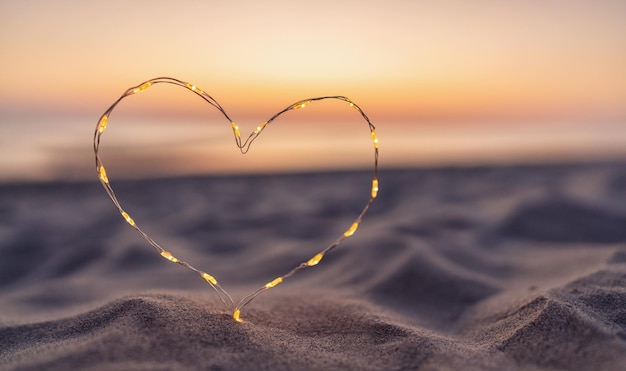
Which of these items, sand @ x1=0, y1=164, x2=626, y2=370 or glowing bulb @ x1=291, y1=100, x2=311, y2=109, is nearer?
sand @ x1=0, y1=164, x2=626, y2=370

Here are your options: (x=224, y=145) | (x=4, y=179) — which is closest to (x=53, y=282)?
(x=4, y=179)

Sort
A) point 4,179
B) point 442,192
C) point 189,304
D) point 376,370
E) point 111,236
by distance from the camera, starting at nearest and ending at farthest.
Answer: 1. point 376,370
2. point 189,304
3. point 111,236
4. point 442,192
5. point 4,179

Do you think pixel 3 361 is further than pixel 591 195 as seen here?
No

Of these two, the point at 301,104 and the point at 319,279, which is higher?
the point at 301,104

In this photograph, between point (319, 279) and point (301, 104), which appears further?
point (319, 279)

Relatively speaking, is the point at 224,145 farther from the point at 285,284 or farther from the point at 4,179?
the point at 285,284

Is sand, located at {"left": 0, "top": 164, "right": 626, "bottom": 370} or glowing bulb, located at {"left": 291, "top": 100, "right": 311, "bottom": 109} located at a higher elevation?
glowing bulb, located at {"left": 291, "top": 100, "right": 311, "bottom": 109}

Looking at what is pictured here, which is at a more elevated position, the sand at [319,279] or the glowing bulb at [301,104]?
the glowing bulb at [301,104]

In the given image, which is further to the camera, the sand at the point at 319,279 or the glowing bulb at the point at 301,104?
the glowing bulb at the point at 301,104
